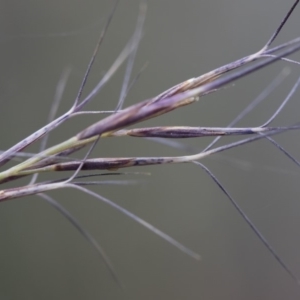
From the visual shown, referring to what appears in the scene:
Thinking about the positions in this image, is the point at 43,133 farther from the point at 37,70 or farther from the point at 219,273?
the point at 219,273


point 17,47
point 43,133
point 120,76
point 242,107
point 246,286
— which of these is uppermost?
point 17,47

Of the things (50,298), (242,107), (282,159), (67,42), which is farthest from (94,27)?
(50,298)

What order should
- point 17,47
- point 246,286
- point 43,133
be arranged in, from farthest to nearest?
point 246,286 → point 17,47 → point 43,133

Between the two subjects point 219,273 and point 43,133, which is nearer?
point 43,133

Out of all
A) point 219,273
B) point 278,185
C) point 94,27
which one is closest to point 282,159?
point 278,185

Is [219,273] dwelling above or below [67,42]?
below

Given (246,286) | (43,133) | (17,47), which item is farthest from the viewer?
(246,286)

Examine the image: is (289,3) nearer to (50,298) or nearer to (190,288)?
(190,288)
